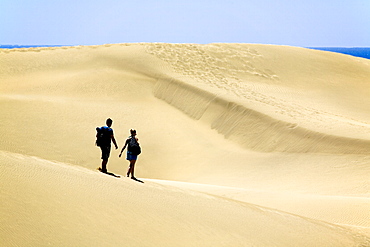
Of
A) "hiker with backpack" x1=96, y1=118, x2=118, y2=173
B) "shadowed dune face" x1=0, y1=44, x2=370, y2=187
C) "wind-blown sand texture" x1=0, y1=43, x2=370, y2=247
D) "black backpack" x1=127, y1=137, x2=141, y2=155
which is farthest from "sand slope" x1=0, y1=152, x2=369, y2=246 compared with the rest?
"shadowed dune face" x1=0, y1=44, x2=370, y2=187

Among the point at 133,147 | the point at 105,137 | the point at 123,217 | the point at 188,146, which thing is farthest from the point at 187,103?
the point at 123,217

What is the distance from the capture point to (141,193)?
7.53 metres

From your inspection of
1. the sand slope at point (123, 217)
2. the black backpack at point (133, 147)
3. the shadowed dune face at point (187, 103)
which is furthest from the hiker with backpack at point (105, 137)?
the shadowed dune face at point (187, 103)

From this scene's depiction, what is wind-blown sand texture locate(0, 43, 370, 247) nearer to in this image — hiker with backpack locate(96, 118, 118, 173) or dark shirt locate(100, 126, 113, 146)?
hiker with backpack locate(96, 118, 118, 173)

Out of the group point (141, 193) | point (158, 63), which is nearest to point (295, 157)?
point (141, 193)

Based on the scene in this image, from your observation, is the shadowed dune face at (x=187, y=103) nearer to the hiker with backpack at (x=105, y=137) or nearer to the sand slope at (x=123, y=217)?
the hiker with backpack at (x=105, y=137)

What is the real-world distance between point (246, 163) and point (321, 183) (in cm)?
307

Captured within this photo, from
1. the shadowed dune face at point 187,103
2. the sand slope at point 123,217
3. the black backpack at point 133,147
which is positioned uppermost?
the shadowed dune face at point 187,103

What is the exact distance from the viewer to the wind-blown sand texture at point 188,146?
244 inches

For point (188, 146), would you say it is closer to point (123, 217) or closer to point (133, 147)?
point (133, 147)

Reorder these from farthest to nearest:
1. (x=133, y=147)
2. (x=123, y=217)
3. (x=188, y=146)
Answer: (x=188, y=146) < (x=133, y=147) < (x=123, y=217)

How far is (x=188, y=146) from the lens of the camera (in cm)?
1727

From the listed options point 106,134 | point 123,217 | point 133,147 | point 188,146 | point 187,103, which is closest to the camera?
point 123,217

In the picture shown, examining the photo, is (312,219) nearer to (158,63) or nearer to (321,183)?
(321,183)
